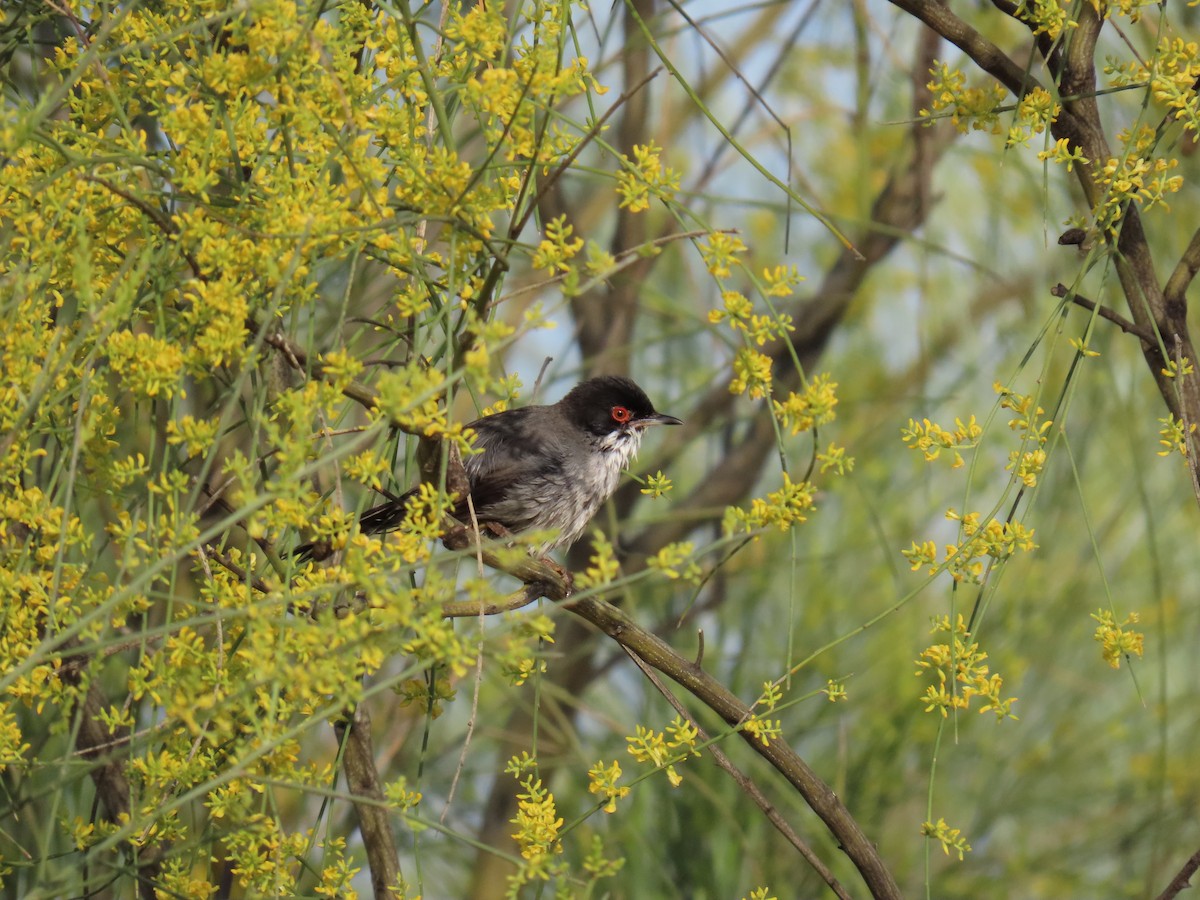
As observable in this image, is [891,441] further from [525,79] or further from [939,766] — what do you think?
[525,79]

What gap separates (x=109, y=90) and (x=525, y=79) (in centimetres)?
64

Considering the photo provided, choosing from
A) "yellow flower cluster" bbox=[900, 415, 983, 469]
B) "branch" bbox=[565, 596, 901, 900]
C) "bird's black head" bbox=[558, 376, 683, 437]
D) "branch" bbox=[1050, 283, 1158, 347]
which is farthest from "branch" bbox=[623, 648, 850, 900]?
"bird's black head" bbox=[558, 376, 683, 437]

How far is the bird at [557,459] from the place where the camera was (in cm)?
468

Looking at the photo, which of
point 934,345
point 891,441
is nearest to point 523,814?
point 891,441

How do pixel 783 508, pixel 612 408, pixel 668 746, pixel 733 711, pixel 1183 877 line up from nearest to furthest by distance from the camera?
pixel 783 508
pixel 668 746
pixel 1183 877
pixel 733 711
pixel 612 408

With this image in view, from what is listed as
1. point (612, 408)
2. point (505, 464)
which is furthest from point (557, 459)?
point (612, 408)

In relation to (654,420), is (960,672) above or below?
below

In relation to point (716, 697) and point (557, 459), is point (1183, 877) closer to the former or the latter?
point (716, 697)

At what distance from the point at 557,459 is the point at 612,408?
1.09ft

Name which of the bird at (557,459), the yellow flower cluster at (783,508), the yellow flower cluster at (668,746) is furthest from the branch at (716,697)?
the bird at (557,459)

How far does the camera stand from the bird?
4680mm

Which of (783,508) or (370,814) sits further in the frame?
(370,814)

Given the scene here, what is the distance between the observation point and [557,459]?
475cm

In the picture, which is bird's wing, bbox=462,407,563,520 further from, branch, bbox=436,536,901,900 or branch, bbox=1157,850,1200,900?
branch, bbox=1157,850,1200,900
